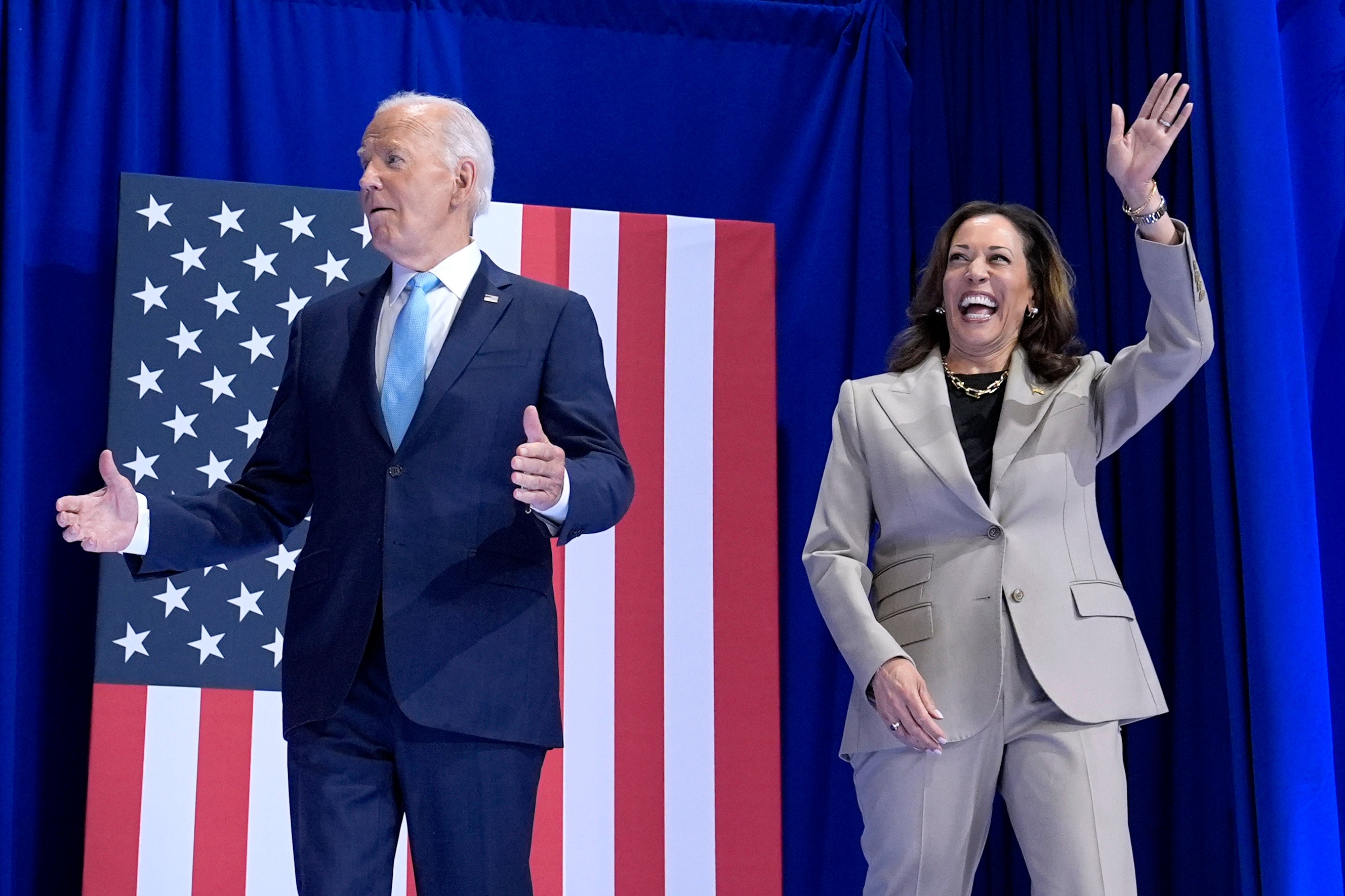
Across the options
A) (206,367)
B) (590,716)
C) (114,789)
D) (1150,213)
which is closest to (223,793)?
(114,789)

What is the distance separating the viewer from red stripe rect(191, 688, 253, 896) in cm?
332

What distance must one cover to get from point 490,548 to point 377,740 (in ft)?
0.92

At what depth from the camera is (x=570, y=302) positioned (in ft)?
7.01

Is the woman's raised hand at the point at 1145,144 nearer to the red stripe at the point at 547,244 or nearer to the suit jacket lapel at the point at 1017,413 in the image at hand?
the suit jacket lapel at the point at 1017,413

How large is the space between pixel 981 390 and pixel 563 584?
4.44ft

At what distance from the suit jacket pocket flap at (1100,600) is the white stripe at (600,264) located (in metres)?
1.62

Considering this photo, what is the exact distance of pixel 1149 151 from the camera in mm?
2340

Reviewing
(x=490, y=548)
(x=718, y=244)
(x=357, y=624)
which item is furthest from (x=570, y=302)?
(x=718, y=244)

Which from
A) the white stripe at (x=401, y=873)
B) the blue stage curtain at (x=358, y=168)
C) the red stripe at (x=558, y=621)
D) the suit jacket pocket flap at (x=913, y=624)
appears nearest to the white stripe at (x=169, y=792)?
the blue stage curtain at (x=358, y=168)

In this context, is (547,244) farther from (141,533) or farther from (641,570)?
(141,533)

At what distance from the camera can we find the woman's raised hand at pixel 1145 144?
233cm

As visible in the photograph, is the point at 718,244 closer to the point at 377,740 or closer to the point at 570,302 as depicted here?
the point at 570,302

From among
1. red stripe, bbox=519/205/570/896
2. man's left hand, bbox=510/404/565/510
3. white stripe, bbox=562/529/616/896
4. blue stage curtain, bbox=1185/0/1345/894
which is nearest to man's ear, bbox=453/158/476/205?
man's left hand, bbox=510/404/565/510

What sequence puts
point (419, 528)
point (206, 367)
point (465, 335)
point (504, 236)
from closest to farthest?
point (419, 528) → point (465, 335) → point (206, 367) → point (504, 236)
